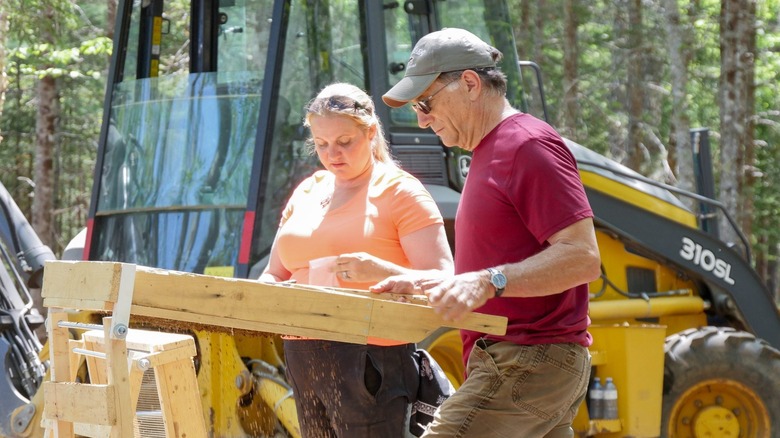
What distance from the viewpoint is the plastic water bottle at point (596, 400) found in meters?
6.59

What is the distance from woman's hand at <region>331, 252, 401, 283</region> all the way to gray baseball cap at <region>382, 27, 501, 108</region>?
49 centimetres

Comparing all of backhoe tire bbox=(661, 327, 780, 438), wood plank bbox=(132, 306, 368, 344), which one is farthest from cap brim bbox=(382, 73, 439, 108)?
backhoe tire bbox=(661, 327, 780, 438)

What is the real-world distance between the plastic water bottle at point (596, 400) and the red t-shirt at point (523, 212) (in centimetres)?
365

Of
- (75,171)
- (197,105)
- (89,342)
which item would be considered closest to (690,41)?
(75,171)

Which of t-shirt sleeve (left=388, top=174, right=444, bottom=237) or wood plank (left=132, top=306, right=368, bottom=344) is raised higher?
t-shirt sleeve (left=388, top=174, right=444, bottom=237)

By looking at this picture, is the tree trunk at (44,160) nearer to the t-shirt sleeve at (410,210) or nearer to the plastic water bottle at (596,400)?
the plastic water bottle at (596,400)

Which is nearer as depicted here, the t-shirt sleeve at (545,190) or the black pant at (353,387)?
the t-shirt sleeve at (545,190)

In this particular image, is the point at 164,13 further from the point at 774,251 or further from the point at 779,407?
the point at 774,251

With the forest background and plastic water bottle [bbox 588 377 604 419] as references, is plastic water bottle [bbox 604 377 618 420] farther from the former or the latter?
the forest background

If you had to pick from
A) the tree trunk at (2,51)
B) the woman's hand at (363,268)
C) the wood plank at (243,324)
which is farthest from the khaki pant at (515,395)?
the tree trunk at (2,51)

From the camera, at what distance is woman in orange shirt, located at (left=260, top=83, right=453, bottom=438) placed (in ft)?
11.5

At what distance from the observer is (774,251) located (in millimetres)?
22266

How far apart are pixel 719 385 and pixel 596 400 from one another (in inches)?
38.1

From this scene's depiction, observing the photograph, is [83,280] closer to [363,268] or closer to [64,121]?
[363,268]
